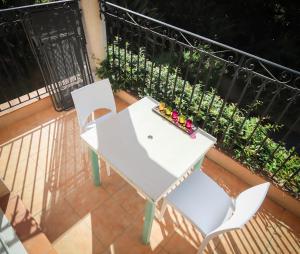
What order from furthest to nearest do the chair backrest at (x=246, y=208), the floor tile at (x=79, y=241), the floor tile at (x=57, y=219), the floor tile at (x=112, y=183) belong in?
1. the floor tile at (x=112, y=183)
2. the floor tile at (x=57, y=219)
3. the floor tile at (x=79, y=241)
4. the chair backrest at (x=246, y=208)

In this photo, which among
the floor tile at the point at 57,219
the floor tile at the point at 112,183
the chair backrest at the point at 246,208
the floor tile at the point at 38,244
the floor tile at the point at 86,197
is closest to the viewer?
the chair backrest at the point at 246,208

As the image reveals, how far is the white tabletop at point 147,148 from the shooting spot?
182 cm

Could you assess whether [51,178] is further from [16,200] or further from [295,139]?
[295,139]

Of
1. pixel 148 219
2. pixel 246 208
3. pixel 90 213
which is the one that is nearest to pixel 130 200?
pixel 90 213

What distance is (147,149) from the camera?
2018mm

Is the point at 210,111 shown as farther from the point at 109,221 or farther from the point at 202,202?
the point at 109,221

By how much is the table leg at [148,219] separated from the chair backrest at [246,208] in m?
0.49

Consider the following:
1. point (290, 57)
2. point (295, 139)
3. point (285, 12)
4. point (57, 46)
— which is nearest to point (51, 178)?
point (57, 46)

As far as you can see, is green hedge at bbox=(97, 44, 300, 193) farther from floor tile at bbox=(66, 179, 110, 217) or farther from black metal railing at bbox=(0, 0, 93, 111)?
floor tile at bbox=(66, 179, 110, 217)

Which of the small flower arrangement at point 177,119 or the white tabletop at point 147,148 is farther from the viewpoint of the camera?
the small flower arrangement at point 177,119

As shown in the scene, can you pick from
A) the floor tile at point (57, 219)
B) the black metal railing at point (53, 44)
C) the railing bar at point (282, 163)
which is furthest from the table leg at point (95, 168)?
the railing bar at point (282, 163)

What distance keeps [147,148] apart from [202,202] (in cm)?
65

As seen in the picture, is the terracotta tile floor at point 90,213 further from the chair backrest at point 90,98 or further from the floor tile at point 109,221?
the chair backrest at point 90,98

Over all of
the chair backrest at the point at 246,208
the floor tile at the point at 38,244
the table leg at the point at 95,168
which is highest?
the chair backrest at the point at 246,208
